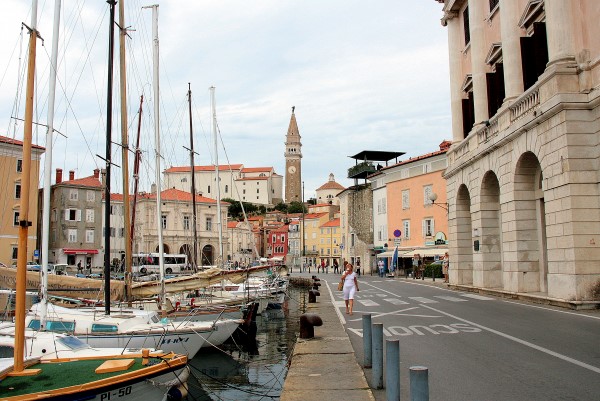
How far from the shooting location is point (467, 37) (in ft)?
105

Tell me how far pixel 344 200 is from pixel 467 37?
49655 millimetres

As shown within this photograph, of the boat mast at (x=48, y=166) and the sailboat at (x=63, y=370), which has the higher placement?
the boat mast at (x=48, y=166)

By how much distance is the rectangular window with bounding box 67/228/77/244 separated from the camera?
74.6 m

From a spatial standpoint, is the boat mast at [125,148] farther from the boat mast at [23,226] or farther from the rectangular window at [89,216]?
the rectangular window at [89,216]

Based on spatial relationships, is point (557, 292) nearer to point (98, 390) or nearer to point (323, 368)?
point (323, 368)

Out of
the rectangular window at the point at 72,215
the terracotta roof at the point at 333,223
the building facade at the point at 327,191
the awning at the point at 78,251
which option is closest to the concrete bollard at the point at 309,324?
the awning at the point at 78,251

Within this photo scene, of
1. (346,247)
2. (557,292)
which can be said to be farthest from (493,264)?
(346,247)

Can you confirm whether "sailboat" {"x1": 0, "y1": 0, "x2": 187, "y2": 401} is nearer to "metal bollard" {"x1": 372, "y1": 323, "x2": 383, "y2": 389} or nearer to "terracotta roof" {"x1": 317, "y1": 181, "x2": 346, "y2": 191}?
"metal bollard" {"x1": 372, "y1": 323, "x2": 383, "y2": 389}

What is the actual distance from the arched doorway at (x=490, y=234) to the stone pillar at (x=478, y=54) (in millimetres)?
3681

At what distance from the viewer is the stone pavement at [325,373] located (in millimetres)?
7391

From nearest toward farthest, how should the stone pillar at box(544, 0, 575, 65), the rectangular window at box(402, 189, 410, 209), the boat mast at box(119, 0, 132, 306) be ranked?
1. the stone pillar at box(544, 0, 575, 65)
2. the boat mast at box(119, 0, 132, 306)
3. the rectangular window at box(402, 189, 410, 209)

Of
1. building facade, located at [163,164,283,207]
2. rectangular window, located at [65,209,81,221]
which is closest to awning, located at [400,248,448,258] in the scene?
rectangular window, located at [65,209,81,221]

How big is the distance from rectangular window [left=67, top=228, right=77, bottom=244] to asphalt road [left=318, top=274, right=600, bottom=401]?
216 ft

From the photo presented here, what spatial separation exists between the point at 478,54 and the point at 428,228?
1180 inches
